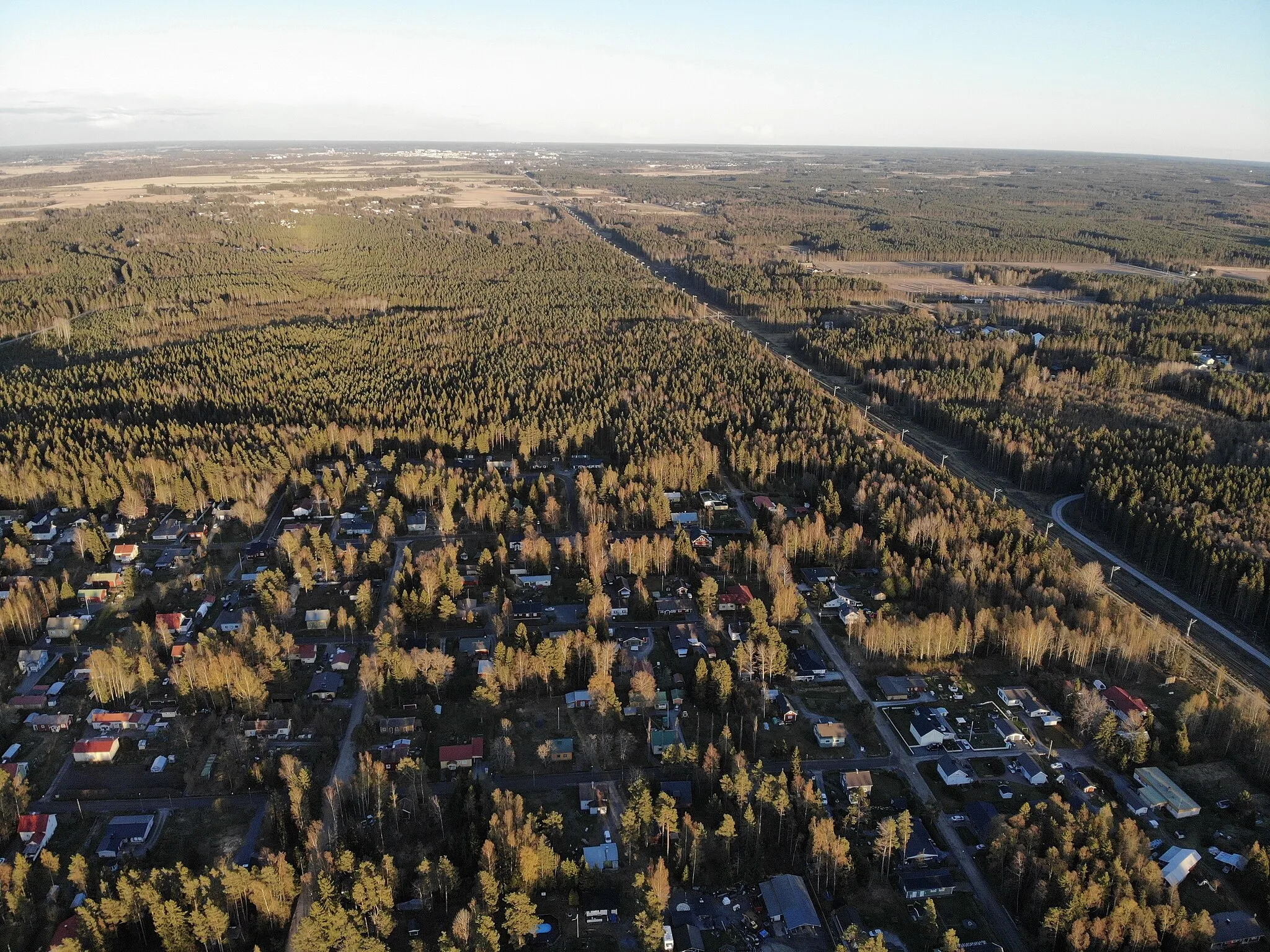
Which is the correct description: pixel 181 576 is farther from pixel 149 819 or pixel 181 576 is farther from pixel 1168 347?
pixel 1168 347

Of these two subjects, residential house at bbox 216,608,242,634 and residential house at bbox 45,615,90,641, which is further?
residential house at bbox 216,608,242,634

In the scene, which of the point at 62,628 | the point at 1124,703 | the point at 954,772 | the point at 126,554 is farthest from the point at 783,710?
the point at 126,554

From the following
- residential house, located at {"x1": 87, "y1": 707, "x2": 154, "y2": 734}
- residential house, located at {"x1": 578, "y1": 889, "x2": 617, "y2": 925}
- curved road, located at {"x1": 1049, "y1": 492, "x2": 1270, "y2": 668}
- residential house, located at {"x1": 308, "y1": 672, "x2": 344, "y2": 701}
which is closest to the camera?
residential house, located at {"x1": 578, "y1": 889, "x2": 617, "y2": 925}

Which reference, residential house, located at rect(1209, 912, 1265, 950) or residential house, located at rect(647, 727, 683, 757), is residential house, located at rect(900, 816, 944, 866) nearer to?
residential house, located at rect(1209, 912, 1265, 950)

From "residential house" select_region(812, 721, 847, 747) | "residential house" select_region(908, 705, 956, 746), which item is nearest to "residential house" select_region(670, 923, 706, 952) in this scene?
"residential house" select_region(812, 721, 847, 747)

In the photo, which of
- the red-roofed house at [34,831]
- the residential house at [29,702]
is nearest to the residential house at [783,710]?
the red-roofed house at [34,831]

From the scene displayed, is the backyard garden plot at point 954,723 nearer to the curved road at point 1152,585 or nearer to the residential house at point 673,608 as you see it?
the residential house at point 673,608

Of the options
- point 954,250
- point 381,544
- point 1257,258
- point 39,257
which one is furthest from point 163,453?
point 1257,258

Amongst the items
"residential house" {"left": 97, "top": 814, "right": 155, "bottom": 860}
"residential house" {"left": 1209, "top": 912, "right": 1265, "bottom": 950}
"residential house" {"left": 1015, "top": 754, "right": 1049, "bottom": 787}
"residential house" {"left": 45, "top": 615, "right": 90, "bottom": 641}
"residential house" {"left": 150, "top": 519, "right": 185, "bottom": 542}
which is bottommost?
"residential house" {"left": 97, "top": 814, "right": 155, "bottom": 860}
